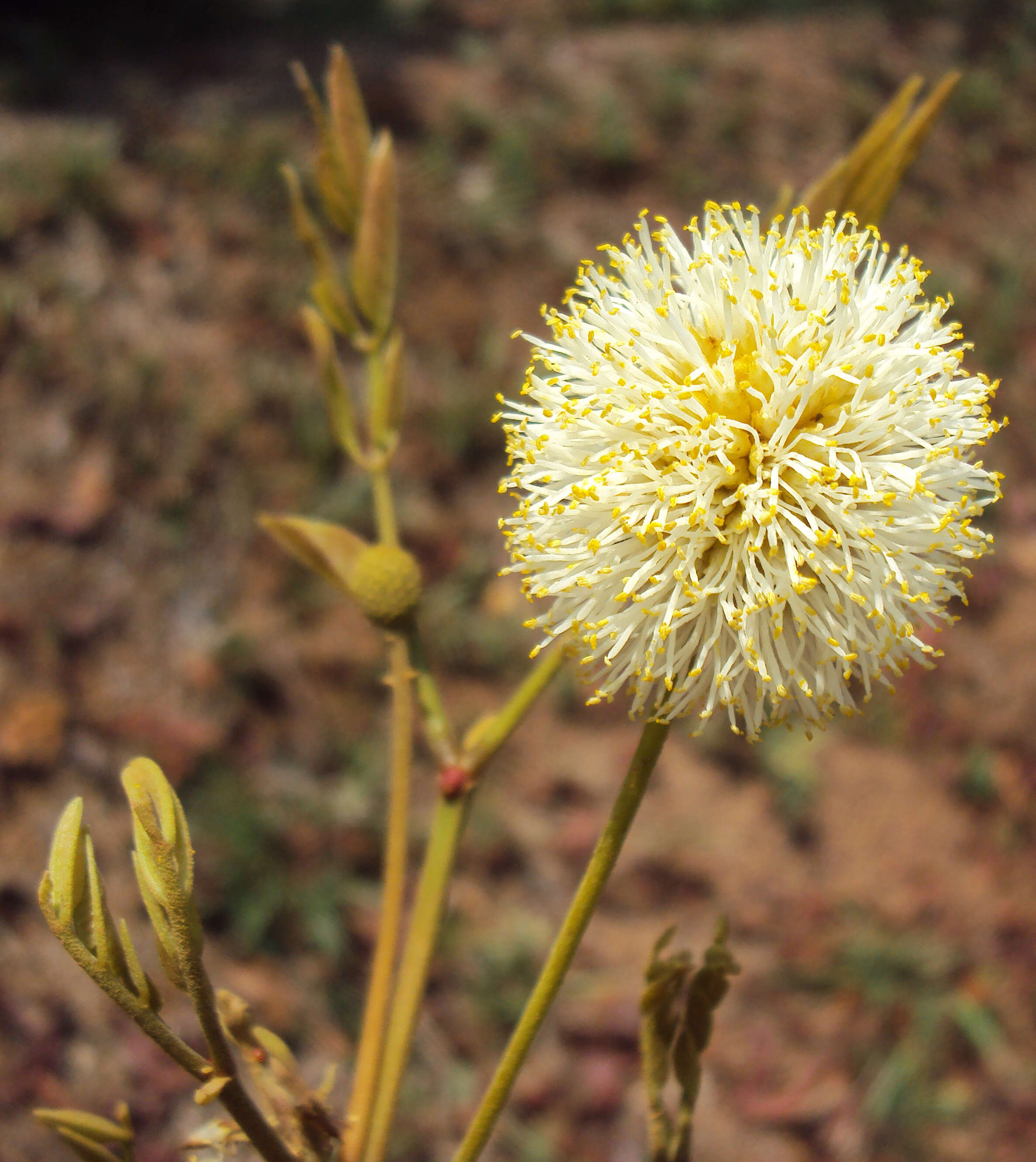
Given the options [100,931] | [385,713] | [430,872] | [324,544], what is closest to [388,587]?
[324,544]

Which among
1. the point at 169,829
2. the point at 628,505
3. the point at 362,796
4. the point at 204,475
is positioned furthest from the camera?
the point at 204,475

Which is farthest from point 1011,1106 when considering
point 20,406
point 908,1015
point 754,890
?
point 20,406

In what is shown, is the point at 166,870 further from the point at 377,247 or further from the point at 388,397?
the point at 377,247

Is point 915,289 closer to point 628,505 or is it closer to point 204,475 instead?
point 628,505

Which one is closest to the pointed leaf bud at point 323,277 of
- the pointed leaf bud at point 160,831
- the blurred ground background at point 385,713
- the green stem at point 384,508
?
the green stem at point 384,508

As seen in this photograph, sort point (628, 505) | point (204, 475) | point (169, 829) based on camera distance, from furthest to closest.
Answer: point (204, 475), point (628, 505), point (169, 829)

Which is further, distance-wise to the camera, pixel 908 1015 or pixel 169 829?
pixel 908 1015
